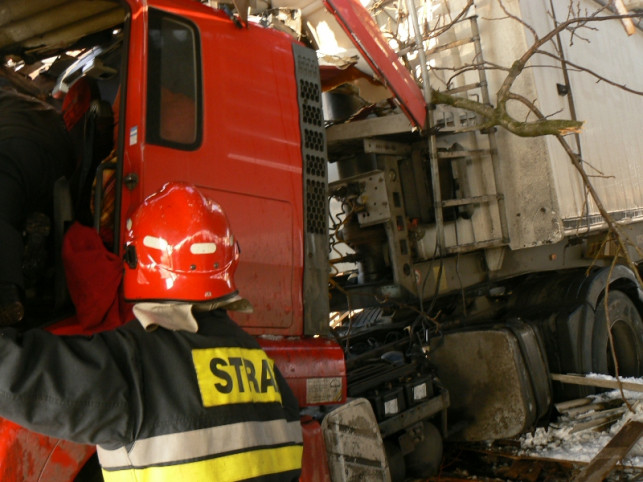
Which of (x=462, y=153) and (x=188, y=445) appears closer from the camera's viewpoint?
(x=188, y=445)

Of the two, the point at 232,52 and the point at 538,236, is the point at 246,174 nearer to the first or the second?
the point at 232,52

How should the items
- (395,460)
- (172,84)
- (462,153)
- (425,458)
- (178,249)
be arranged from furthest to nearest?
(462,153), (425,458), (395,460), (172,84), (178,249)

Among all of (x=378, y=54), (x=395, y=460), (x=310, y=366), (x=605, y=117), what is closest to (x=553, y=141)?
(x=605, y=117)

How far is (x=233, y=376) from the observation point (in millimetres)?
1683

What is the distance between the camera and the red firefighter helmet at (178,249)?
6.00 feet

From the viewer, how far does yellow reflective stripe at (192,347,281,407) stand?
161 centimetres

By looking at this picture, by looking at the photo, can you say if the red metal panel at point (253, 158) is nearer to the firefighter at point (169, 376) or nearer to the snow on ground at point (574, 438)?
the firefighter at point (169, 376)

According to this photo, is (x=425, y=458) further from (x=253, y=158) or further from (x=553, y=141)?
(x=553, y=141)

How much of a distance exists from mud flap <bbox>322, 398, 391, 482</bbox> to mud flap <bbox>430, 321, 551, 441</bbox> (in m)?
1.13

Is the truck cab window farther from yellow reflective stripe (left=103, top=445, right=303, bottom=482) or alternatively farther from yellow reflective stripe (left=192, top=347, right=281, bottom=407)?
yellow reflective stripe (left=103, top=445, right=303, bottom=482)

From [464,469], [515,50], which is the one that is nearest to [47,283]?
[464,469]

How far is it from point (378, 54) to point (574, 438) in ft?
9.25

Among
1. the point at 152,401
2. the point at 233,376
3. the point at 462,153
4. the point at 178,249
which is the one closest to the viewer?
the point at 152,401

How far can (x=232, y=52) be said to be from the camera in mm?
2598
